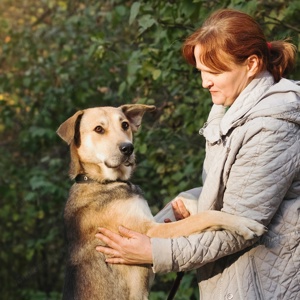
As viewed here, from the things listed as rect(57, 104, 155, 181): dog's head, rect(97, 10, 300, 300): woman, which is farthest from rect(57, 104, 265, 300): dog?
rect(97, 10, 300, 300): woman

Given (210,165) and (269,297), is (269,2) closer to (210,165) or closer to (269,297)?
(210,165)

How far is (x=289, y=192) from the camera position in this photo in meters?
2.81

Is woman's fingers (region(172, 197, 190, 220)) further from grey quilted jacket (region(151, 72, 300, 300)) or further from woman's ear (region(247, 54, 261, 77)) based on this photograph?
woman's ear (region(247, 54, 261, 77))

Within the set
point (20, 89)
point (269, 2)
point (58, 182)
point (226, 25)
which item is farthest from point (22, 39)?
point (226, 25)

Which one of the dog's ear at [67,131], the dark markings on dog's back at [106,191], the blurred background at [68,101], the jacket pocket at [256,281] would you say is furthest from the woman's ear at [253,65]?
the blurred background at [68,101]

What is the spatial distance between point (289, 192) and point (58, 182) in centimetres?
483

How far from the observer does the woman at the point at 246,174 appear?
9.01 feet

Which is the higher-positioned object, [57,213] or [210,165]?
[210,165]

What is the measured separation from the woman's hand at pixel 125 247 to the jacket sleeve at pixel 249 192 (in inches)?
→ 3.9

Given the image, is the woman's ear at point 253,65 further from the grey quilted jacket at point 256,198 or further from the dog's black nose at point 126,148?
the dog's black nose at point 126,148

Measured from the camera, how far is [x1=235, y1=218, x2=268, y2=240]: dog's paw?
274cm

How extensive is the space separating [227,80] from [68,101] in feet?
16.4

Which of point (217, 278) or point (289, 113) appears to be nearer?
point (289, 113)

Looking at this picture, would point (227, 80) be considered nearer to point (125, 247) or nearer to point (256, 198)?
point (256, 198)
